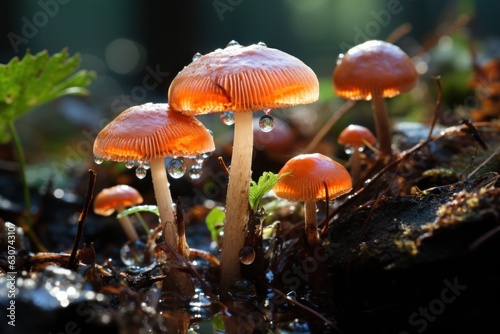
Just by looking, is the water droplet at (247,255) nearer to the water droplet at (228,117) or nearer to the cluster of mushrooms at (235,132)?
the cluster of mushrooms at (235,132)

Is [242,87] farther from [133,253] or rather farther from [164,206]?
[133,253]

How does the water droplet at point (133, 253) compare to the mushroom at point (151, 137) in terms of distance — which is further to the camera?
the water droplet at point (133, 253)

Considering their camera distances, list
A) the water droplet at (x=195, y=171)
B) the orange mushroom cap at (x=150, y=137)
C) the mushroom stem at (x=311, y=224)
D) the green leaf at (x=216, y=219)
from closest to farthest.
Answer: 1. the orange mushroom cap at (x=150, y=137)
2. the mushroom stem at (x=311, y=224)
3. the water droplet at (x=195, y=171)
4. the green leaf at (x=216, y=219)

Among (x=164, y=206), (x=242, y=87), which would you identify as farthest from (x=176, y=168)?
(x=242, y=87)

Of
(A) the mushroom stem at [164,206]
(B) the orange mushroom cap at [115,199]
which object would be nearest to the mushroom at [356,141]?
(A) the mushroom stem at [164,206]

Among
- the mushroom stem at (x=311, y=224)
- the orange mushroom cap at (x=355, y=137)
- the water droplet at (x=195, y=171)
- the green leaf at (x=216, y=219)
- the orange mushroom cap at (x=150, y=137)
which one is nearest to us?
the orange mushroom cap at (x=150, y=137)

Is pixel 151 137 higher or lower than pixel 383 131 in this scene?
lower
